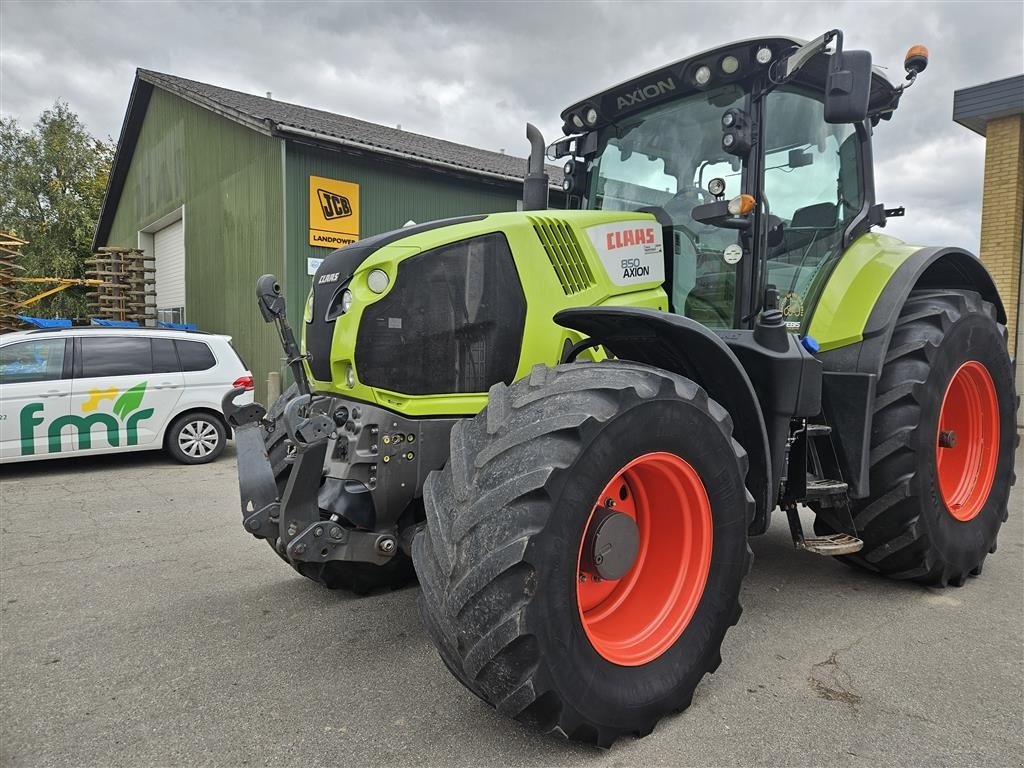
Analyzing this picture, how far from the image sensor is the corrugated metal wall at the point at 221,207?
12164 millimetres

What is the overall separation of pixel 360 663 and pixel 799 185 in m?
3.19

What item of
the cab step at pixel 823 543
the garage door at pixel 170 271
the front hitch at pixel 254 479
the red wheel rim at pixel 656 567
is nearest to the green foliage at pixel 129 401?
the front hitch at pixel 254 479

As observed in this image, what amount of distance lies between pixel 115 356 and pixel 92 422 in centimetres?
82

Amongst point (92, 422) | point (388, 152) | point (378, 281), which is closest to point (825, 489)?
point (378, 281)

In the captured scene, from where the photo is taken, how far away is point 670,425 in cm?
253

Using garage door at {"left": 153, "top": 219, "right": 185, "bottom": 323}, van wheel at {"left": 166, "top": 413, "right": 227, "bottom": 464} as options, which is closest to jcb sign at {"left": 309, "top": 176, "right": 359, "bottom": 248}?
van wheel at {"left": 166, "top": 413, "right": 227, "bottom": 464}

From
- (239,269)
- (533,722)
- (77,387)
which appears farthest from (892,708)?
(239,269)

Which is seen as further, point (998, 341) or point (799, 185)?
point (998, 341)

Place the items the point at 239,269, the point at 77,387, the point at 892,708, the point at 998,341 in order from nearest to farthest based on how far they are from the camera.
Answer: the point at 892,708
the point at 998,341
the point at 77,387
the point at 239,269

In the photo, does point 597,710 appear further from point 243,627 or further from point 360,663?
point 243,627

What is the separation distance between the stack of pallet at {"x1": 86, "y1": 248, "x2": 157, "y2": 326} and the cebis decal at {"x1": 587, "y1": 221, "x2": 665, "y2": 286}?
17909 mm

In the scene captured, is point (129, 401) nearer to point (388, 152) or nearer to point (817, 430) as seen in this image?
point (388, 152)

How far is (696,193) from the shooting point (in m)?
3.59

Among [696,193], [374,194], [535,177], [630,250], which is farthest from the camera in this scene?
[374,194]
